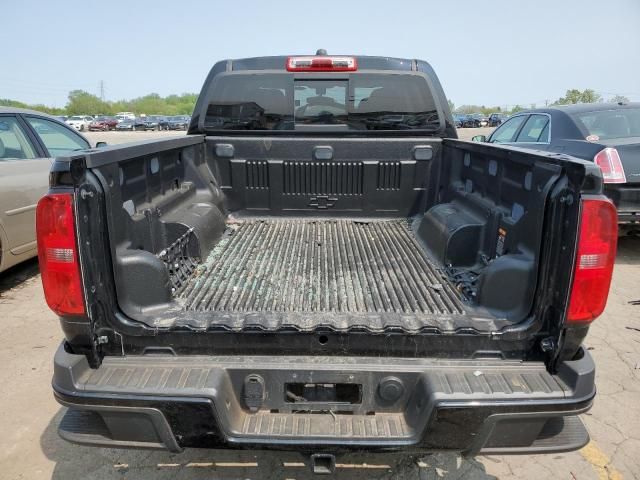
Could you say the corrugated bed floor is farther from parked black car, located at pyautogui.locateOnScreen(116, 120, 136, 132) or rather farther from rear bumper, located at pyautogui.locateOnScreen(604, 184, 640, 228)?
parked black car, located at pyautogui.locateOnScreen(116, 120, 136, 132)

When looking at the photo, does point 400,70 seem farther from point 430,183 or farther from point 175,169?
point 175,169

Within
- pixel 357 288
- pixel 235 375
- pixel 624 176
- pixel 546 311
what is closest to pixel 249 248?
pixel 357 288

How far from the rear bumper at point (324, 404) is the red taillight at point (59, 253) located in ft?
0.84

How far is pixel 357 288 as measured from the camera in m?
2.63

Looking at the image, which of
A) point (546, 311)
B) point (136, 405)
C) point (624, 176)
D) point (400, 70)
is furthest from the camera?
point (624, 176)

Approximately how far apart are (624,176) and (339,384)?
531cm

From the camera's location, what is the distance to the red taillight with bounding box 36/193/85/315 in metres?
1.79

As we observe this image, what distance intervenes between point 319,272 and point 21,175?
379 cm

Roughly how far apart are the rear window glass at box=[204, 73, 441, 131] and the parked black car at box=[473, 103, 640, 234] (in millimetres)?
2129

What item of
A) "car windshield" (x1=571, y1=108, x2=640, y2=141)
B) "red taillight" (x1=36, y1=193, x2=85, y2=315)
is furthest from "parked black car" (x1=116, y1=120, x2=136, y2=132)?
"red taillight" (x1=36, y1=193, x2=85, y2=315)

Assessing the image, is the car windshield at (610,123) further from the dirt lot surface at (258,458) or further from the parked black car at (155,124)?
the parked black car at (155,124)

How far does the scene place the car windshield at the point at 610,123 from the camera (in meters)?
6.12

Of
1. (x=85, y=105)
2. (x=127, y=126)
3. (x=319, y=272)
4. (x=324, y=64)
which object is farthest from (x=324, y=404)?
(x=85, y=105)

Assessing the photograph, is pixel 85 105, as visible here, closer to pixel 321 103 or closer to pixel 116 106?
pixel 116 106
